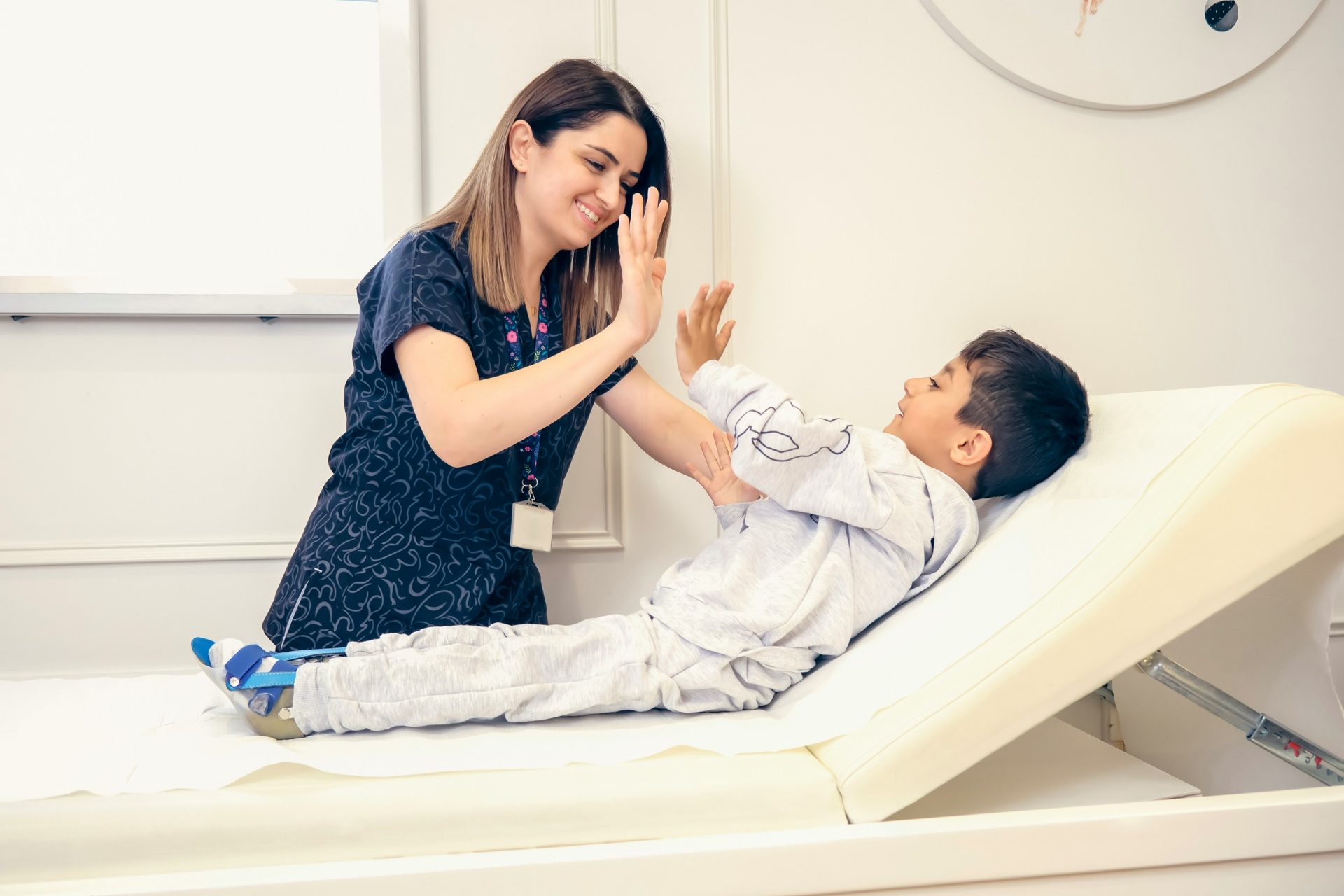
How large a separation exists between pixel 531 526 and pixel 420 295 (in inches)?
16.2

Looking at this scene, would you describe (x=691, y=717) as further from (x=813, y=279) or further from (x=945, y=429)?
(x=813, y=279)

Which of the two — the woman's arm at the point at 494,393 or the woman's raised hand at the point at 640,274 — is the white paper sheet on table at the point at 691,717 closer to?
the woman's arm at the point at 494,393

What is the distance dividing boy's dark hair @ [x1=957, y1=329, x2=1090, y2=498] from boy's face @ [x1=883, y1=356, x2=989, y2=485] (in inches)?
0.5

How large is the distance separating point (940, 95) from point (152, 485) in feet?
5.69

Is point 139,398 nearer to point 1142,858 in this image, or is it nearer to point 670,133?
point 670,133

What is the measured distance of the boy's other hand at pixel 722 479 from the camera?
4.64 feet

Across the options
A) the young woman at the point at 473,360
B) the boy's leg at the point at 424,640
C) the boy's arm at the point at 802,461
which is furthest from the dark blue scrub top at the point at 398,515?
the boy's arm at the point at 802,461

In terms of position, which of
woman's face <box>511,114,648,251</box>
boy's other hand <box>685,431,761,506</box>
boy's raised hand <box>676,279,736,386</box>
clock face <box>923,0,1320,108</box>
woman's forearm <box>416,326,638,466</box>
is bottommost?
boy's other hand <box>685,431,761,506</box>

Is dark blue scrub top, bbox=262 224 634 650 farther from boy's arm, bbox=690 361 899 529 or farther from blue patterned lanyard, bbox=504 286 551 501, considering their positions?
boy's arm, bbox=690 361 899 529

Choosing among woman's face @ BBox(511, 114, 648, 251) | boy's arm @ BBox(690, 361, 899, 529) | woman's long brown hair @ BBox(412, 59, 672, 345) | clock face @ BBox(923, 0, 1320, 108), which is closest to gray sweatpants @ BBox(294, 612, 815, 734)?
boy's arm @ BBox(690, 361, 899, 529)

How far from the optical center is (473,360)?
1309 mm

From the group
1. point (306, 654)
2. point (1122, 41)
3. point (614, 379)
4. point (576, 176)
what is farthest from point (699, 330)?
point (1122, 41)

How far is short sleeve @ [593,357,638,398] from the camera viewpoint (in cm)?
157

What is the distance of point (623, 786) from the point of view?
92 cm
